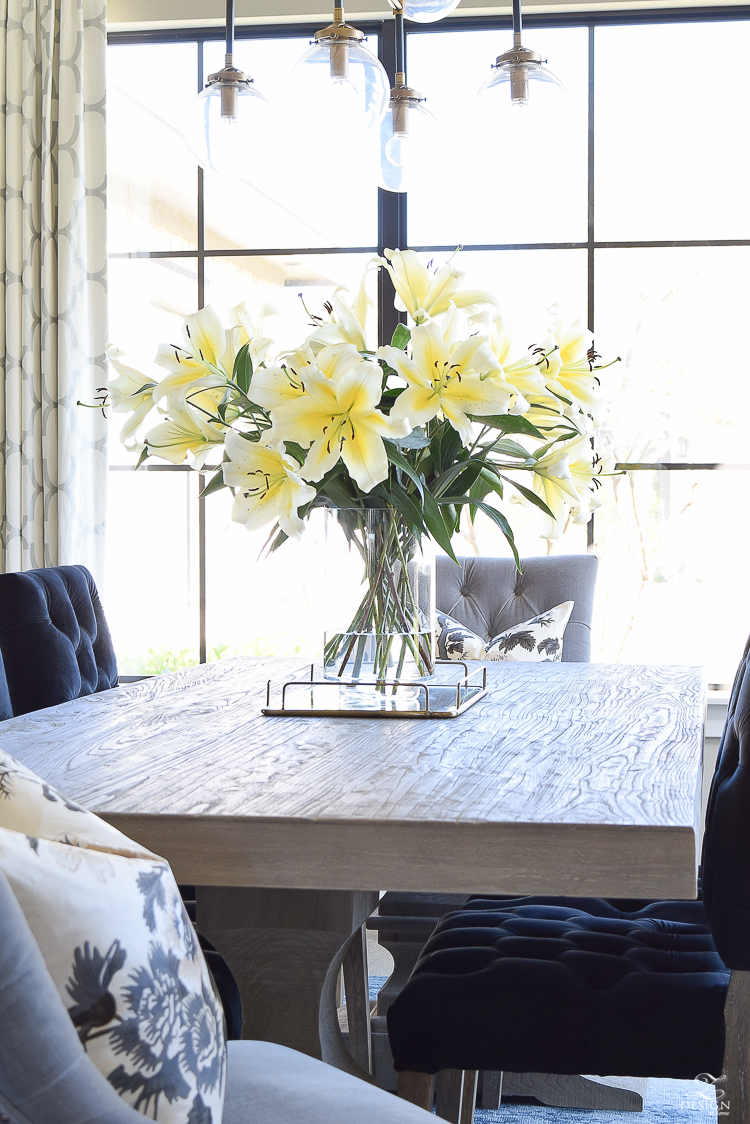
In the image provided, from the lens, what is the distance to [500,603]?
9.76ft

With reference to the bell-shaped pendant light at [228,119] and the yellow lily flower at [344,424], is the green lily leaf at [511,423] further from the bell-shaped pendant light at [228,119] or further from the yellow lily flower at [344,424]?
the bell-shaped pendant light at [228,119]

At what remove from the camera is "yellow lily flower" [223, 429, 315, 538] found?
1.44m

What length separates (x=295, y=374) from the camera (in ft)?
4.52

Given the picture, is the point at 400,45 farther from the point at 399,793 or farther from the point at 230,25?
the point at 399,793

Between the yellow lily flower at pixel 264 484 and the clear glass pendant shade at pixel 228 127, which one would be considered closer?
the yellow lily flower at pixel 264 484

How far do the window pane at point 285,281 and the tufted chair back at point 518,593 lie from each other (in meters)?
1.34

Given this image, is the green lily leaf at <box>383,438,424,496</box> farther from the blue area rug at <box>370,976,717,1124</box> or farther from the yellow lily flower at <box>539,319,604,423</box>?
the blue area rug at <box>370,976,717,1124</box>

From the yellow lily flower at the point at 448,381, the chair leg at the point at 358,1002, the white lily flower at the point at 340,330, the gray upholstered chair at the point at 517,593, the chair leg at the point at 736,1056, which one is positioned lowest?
the chair leg at the point at 358,1002

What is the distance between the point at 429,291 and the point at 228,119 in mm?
743

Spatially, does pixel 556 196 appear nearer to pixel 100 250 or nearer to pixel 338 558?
pixel 100 250

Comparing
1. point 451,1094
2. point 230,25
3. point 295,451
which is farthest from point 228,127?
point 451,1094

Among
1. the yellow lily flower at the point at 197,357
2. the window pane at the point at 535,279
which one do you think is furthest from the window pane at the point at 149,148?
the yellow lily flower at the point at 197,357

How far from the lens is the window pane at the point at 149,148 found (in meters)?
4.04

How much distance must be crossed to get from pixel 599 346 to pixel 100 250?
5.93 feet
